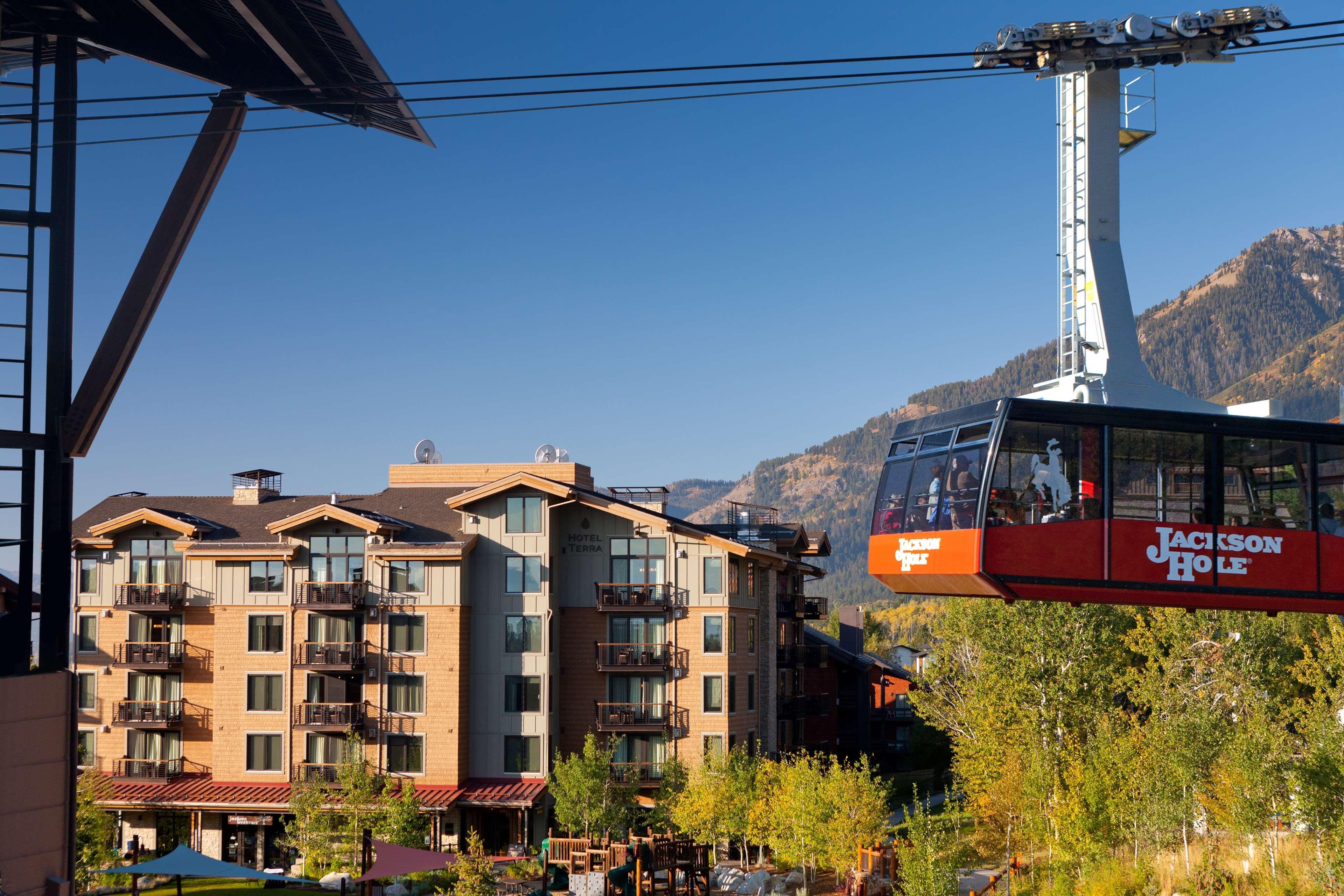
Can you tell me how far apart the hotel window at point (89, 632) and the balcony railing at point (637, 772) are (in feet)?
80.3

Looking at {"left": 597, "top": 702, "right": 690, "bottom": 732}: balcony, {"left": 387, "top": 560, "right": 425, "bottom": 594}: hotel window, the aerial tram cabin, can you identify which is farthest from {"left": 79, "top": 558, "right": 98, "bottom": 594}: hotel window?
the aerial tram cabin

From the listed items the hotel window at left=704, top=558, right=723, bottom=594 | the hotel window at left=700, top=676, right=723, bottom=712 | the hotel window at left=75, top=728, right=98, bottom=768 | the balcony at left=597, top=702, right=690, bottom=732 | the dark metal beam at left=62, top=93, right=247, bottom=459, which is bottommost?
the hotel window at left=75, top=728, right=98, bottom=768

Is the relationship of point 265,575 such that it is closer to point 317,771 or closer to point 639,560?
point 317,771

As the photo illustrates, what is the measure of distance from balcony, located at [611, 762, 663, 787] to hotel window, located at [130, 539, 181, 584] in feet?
69.8

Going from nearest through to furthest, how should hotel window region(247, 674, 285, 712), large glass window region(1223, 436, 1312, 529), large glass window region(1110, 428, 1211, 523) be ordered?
large glass window region(1110, 428, 1211, 523), large glass window region(1223, 436, 1312, 529), hotel window region(247, 674, 285, 712)

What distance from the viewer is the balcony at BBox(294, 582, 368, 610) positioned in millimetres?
49844

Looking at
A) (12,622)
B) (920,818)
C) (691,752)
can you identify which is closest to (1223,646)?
(691,752)

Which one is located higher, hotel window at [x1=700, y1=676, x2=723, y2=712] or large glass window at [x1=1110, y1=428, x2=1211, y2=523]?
large glass window at [x1=1110, y1=428, x2=1211, y2=523]

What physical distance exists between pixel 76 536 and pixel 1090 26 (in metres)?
50.7

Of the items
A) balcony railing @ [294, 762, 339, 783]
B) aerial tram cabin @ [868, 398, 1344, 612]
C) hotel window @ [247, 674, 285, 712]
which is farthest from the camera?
hotel window @ [247, 674, 285, 712]

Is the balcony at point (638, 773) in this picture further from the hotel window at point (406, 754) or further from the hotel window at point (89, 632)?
the hotel window at point (89, 632)

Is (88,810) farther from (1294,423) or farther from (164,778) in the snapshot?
(1294,423)

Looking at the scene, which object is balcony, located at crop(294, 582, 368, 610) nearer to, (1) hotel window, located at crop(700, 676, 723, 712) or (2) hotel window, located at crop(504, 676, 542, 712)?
(2) hotel window, located at crop(504, 676, 542, 712)

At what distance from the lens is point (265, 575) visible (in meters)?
51.9
